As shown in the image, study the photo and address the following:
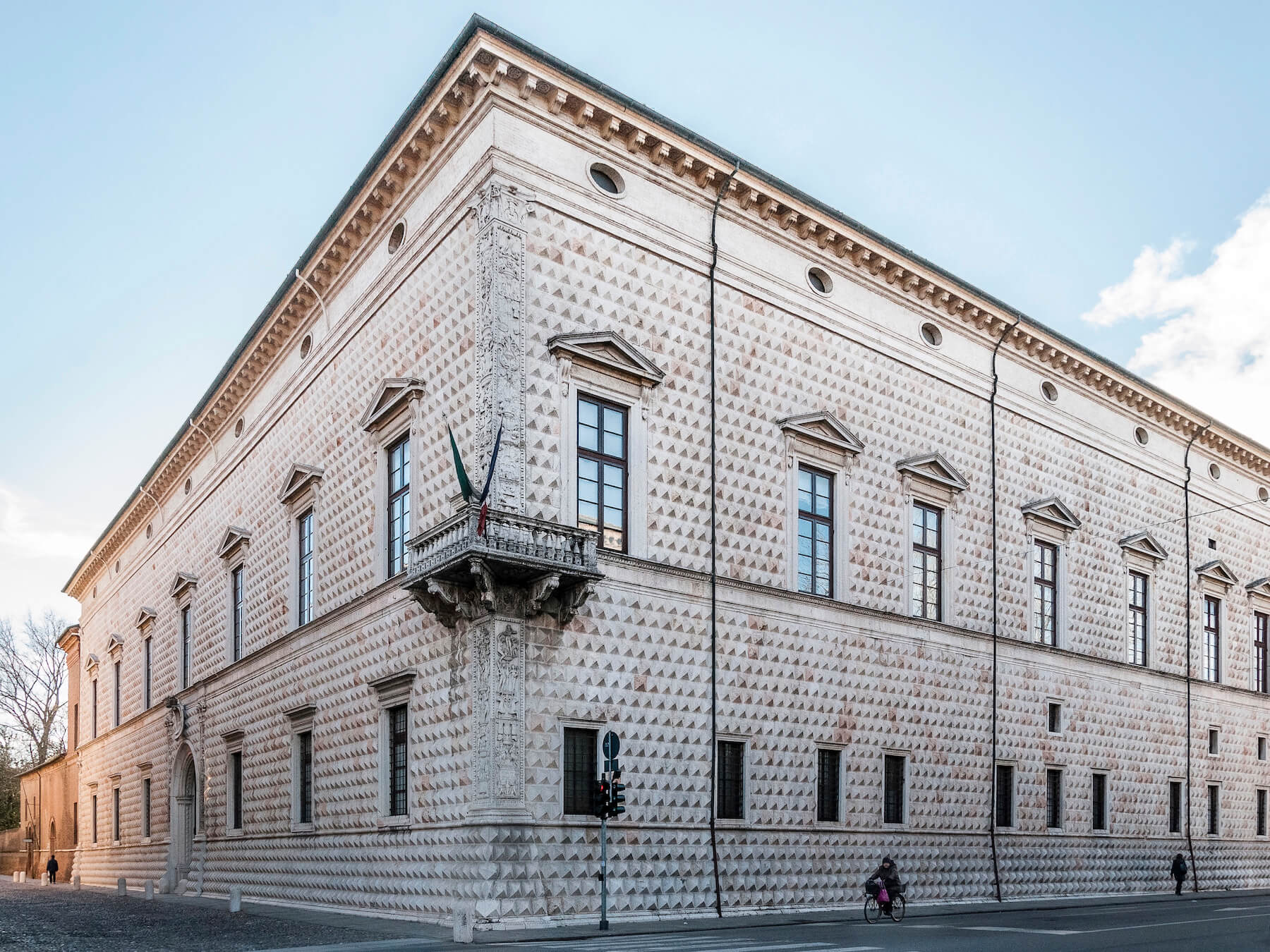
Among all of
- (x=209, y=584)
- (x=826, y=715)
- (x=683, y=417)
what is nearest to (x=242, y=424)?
(x=209, y=584)

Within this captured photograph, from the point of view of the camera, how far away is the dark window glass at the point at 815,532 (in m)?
23.2

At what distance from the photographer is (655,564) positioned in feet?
65.7

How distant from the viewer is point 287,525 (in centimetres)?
2695

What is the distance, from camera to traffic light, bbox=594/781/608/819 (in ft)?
56.1

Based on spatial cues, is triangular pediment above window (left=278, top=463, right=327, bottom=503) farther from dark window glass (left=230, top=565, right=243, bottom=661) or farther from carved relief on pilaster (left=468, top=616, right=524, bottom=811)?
carved relief on pilaster (left=468, top=616, right=524, bottom=811)

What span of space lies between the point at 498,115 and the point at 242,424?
15.5 meters

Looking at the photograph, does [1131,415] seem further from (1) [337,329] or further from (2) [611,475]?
(1) [337,329]

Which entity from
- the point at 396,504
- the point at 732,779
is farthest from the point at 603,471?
the point at 732,779

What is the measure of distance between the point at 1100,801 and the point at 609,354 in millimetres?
18346

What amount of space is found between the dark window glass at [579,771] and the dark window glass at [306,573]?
8660mm

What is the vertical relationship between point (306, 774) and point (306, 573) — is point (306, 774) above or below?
below

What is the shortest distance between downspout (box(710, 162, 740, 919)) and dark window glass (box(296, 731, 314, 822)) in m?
8.57

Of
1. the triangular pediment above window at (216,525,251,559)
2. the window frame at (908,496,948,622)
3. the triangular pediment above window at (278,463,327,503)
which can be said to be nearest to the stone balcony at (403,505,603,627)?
the triangular pediment above window at (278,463,327,503)

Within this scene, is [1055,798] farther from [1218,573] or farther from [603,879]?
[603,879]
